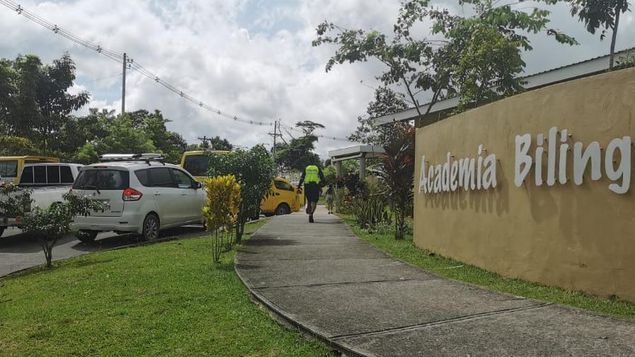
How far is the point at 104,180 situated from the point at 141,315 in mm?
6647

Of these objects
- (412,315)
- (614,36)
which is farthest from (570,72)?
(412,315)

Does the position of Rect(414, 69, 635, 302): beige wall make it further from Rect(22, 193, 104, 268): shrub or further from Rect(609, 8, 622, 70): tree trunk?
Rect(22, 193, 104, 268): shrub

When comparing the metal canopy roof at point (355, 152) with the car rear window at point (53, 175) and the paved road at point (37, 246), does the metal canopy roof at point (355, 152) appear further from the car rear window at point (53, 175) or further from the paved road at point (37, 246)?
the car rear window at point (53, 175)

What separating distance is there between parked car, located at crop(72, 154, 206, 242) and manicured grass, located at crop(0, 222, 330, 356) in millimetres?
3286

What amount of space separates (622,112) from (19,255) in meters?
9.65

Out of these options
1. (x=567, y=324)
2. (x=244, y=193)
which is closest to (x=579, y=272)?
(x=567, y=324)

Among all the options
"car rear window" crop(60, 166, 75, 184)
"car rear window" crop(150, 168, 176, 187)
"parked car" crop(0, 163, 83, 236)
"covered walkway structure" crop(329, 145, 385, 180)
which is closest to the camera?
"car rear window" crop(150, 168, 176, 187)

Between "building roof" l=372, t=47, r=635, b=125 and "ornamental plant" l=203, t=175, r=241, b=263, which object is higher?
"building roof" l=372, t=47, r=635, b=125

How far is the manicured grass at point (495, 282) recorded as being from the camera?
4.87 m

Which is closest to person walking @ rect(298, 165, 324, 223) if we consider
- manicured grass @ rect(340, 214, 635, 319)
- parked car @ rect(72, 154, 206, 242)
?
parked car @ rect(72, 154, 206, 242)

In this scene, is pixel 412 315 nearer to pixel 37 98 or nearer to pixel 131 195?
pixel 131 195

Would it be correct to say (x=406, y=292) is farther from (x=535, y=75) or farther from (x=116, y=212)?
(x=535, y=75)

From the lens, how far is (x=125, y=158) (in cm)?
1369

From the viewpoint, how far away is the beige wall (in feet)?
16.4
